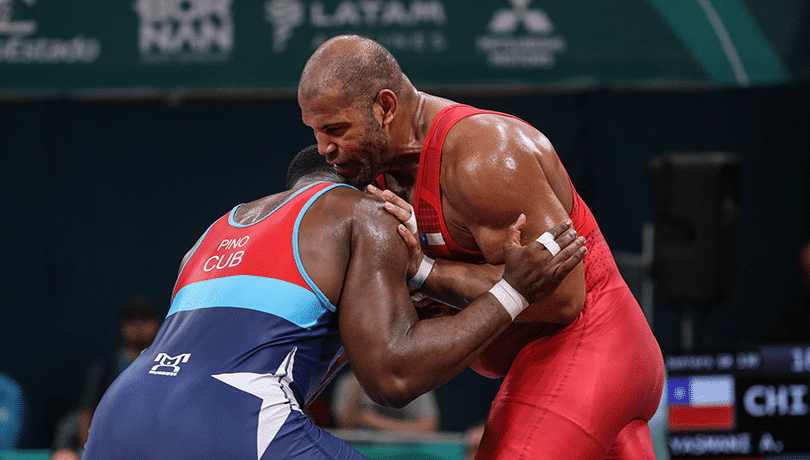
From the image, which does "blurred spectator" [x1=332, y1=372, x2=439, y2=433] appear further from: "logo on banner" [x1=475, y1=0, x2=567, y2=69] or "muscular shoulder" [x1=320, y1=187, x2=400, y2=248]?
"muscular shoulder" [x1=320, y1=187, x2=400, y2=248]

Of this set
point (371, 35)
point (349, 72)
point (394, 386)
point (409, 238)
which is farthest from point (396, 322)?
point (371, 35)

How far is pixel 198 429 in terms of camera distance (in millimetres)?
1970

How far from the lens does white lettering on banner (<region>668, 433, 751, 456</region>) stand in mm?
4727

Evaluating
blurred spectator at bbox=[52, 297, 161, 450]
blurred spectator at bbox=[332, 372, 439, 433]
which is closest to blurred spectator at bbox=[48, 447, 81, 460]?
blurred spectator at bbox=[52, 297, 161, 450]

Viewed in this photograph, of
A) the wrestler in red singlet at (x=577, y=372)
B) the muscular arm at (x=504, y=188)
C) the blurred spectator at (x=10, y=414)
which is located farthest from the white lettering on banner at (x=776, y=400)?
the blurred spectator at (x=10, y=414)

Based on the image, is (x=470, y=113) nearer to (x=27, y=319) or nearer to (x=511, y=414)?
(x=511, y=414)

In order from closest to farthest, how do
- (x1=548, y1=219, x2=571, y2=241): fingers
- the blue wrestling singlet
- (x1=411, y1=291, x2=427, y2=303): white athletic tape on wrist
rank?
the blue wrestling singlet < (x1=548, y1=219, x2=571, y2=241): fingers < (x1=411, y1=291, x2=427, y2=303): white athletic tape on wrist

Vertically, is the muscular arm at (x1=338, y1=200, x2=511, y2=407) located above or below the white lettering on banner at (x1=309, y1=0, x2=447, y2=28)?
above

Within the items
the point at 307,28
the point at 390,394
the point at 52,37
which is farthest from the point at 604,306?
the point at 52,37

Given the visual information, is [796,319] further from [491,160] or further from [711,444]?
[491,160]


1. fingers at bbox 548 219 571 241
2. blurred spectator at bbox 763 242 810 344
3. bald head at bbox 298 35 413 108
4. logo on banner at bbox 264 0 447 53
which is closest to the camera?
fingers at bbox 548 219 571 241

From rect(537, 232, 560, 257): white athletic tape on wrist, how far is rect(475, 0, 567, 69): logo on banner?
4.21 m

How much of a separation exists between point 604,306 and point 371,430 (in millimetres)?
3352

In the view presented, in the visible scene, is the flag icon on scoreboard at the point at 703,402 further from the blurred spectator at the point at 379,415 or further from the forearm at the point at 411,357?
the forearm at the point at 411,357
